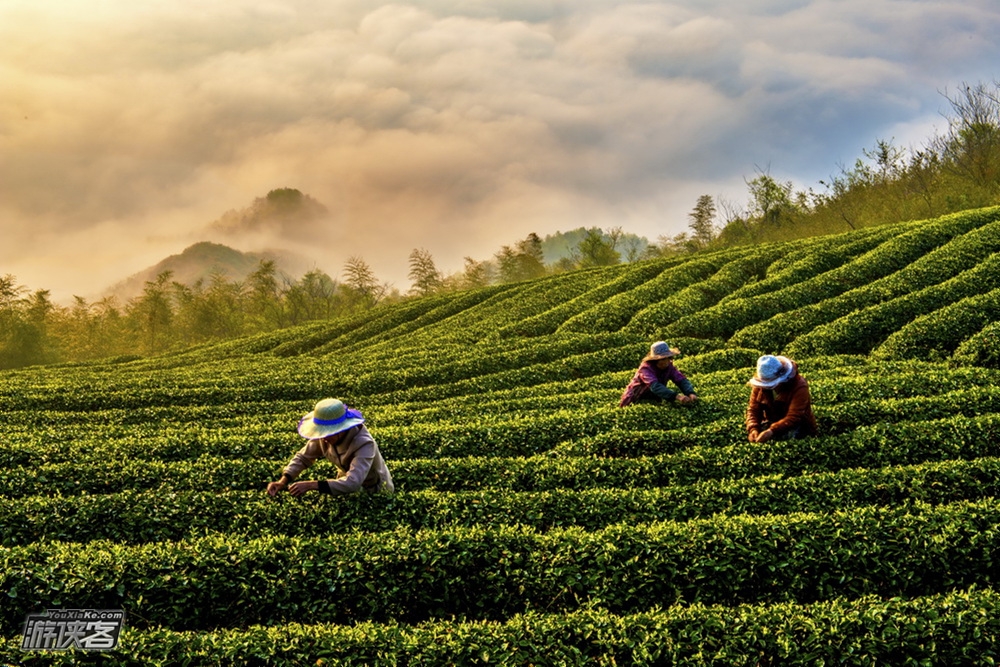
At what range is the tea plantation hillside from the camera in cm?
788

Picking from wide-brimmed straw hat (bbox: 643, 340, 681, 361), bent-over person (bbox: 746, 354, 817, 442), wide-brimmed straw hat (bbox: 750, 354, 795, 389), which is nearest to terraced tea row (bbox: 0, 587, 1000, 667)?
wide-brimmed straw hat (bbox: 750, 354, 795, 389)

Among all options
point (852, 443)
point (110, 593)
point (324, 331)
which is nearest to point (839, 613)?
point (852, 443)

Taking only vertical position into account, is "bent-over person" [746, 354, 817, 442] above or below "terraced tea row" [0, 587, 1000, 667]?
above

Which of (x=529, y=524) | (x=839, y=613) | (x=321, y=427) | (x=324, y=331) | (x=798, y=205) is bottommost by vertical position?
(x=839, y=613)

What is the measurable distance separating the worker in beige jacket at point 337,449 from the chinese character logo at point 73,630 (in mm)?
3366

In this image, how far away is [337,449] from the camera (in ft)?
36.6

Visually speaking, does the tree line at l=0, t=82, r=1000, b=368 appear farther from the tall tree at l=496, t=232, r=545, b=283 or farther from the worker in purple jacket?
the worker in purple jacket

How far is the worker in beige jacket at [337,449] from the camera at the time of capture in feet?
34.7

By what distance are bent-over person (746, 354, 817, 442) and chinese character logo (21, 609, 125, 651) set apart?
12054 millimetres

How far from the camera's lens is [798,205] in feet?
251

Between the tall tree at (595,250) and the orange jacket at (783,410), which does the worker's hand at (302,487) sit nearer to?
the orange jacket at (783,410)

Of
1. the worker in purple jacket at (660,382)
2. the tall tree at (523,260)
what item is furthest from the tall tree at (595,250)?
the worker in purple jacket at (660,382)

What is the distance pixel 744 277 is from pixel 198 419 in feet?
113

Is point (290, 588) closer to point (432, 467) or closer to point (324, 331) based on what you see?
point (432, 467)
